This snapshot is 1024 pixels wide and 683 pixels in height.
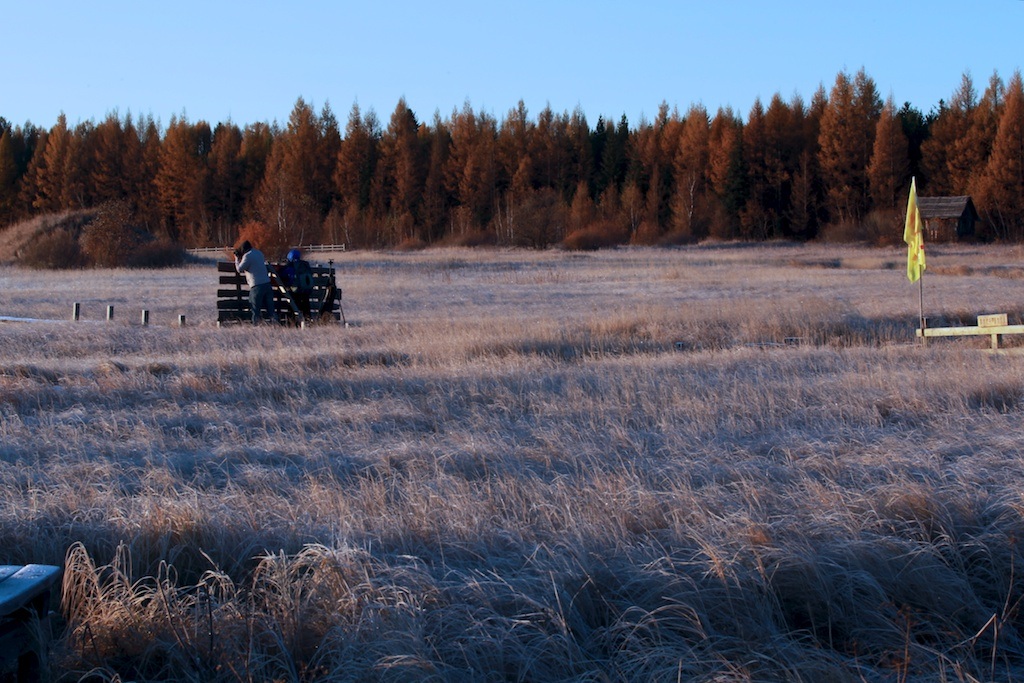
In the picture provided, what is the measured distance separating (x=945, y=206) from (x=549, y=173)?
31.6m

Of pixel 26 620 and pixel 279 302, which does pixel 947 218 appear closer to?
pixel 279 302

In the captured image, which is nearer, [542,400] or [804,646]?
[804,646]

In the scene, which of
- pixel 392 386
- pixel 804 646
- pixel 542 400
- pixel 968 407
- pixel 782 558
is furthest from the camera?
pixel 392 386

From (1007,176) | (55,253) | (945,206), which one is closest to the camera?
(55,253)

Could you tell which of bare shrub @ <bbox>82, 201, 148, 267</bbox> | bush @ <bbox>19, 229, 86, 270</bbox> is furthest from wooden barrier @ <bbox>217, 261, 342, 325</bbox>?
bush @ <bbox>19, 229, 86, 270</bbox>

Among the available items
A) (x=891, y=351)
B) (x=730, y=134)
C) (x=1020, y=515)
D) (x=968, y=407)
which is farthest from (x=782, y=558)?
(x=730, y=134)

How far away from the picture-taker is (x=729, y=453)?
6133mm

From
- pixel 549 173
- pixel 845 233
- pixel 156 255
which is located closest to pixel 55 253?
pixel 156 255

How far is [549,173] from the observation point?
7700 centimetres

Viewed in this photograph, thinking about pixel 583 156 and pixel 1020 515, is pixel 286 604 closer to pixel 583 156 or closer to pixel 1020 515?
pixel 1020 515

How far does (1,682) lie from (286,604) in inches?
41.3

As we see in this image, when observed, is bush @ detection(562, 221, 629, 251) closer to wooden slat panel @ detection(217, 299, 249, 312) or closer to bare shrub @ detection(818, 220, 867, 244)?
bare shrub @ detection(818, 220, 867, 244)

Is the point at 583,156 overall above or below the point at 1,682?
above

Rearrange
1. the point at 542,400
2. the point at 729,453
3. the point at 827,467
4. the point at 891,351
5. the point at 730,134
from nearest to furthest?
the point at 827,467 < the point at 729,453 < the point at 542,400 < the point at 891,351 < the point at 730,134
